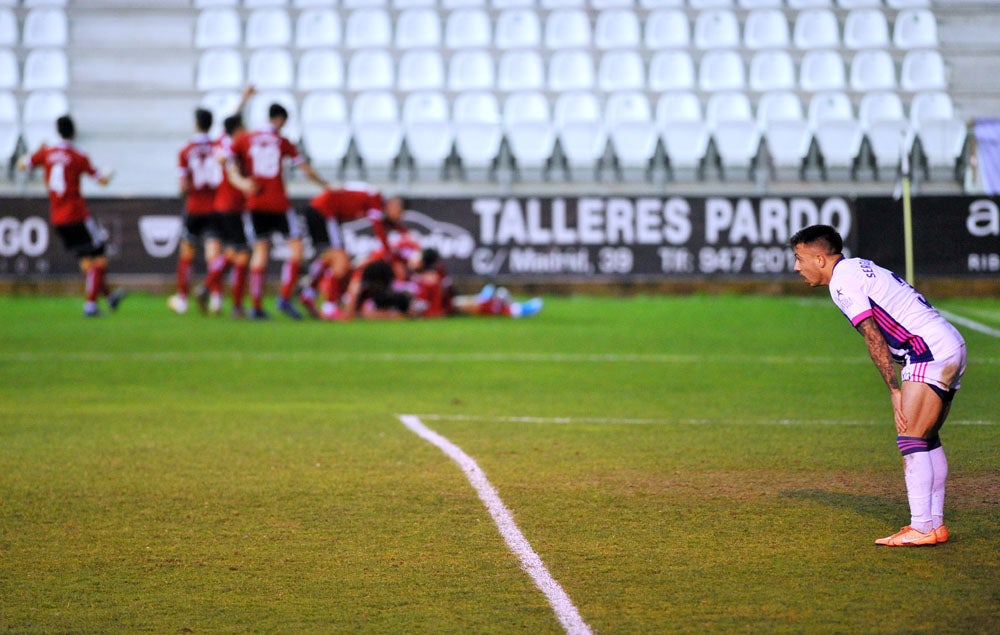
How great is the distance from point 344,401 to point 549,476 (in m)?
3.40

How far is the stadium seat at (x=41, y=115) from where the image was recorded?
→ 23359mm

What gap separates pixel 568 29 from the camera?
2478 cm

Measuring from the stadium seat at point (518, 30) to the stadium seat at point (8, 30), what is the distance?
954 centimetres

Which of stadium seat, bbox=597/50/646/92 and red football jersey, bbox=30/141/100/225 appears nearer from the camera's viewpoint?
red football jersey, bbox=30/141/100/225

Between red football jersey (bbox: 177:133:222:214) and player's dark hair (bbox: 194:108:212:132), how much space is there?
0.20 m

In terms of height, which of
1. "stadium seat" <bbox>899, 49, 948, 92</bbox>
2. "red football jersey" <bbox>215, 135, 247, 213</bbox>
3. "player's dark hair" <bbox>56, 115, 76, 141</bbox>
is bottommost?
"red football jersey" <bbox>215, 135, 247, 213</bbox>

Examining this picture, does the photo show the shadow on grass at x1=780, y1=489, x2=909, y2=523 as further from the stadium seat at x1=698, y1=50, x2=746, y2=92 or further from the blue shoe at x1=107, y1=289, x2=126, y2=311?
the stadium seat at x1=698, y1=50, x2=746, y2=92

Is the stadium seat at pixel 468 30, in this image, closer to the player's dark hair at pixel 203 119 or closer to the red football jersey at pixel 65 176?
the player's dark hair at pixel 203 119

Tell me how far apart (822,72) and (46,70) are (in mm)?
14822

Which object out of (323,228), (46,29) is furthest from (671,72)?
(46,29)

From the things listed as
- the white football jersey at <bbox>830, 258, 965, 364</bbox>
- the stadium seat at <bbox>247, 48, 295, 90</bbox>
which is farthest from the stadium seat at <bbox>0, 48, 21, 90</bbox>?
the white football jersey at <bbox>830, 258, 965, 364</bbox>

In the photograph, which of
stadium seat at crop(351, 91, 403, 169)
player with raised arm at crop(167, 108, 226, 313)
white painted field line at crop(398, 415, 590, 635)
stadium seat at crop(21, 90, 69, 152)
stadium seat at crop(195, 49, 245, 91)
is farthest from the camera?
stadium seat at crop(195, 49, 245, 91)

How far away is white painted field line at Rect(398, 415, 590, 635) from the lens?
161 inches

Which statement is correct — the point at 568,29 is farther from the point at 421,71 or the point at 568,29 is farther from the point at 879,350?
the point at 879,350
